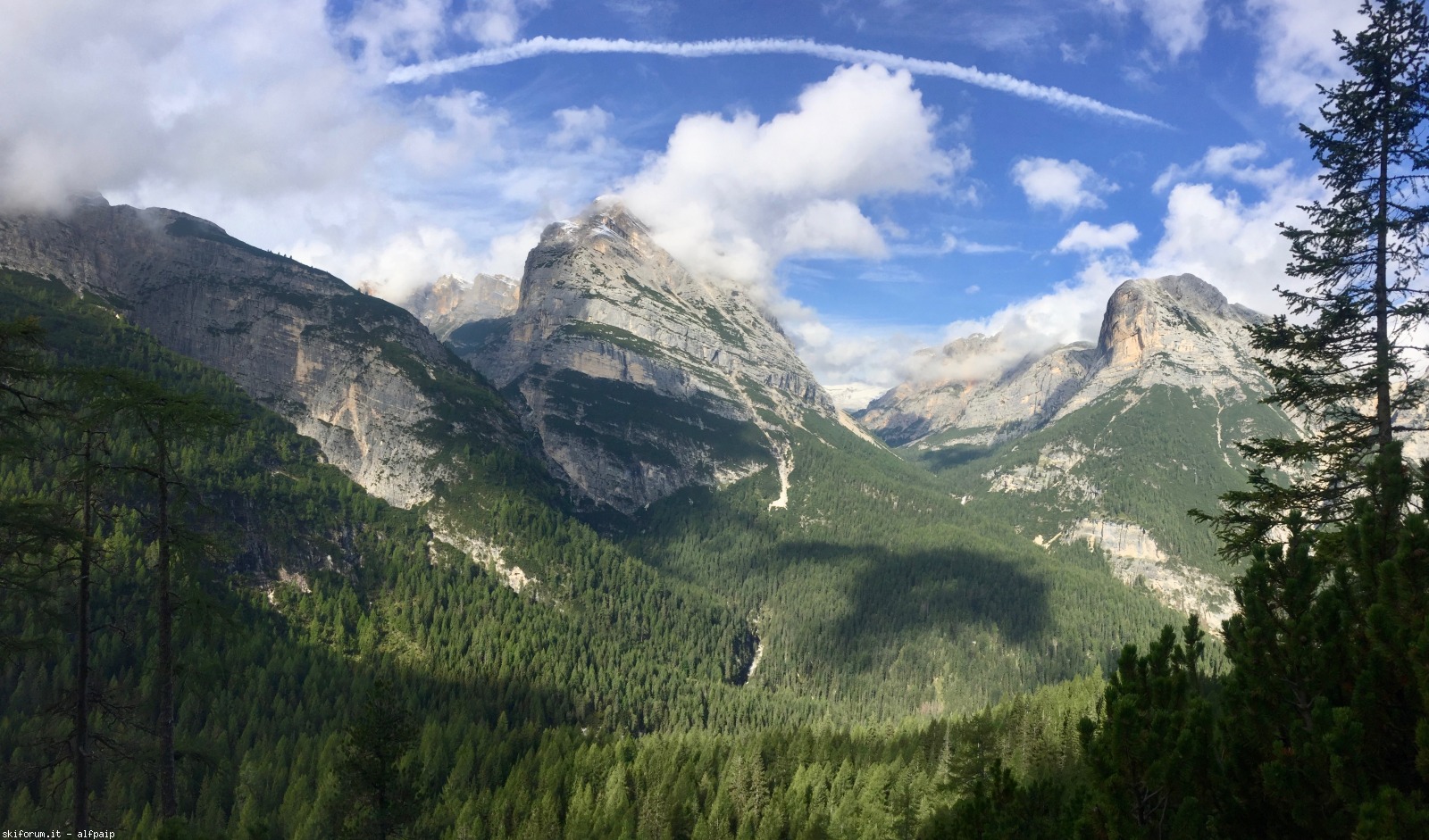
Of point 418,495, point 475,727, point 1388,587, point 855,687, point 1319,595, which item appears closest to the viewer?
point 1388,587

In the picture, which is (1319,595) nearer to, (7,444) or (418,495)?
(7,444)

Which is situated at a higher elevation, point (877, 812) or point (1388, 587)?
point (1388, 587)

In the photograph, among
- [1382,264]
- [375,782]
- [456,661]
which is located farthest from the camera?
[456,661]

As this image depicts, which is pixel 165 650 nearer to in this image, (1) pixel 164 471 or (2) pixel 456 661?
(1) pixel 164 471

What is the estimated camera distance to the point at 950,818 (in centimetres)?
1259

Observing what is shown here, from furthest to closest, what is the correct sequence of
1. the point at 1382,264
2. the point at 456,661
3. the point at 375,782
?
the point at 456,661 < the point at 375,782 < the point at 1382,264

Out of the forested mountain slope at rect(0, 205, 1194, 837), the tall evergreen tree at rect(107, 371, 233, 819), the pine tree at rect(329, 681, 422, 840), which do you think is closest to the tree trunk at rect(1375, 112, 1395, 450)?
the forested mountain slope at rect(0, 205, 1194, 837)

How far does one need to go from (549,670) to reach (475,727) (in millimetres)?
39537

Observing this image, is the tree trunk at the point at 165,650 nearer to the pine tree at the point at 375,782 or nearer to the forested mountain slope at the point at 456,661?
the forested mountain slope at the point at 456,661

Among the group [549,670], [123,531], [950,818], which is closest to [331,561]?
[123,531]

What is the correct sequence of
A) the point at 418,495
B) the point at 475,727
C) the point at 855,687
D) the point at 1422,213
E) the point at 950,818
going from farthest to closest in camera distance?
1. the point at 418,495
2. the point at 855,687
3. the point at 475,727
4. the point at 1422,213
5. the point at 950,818

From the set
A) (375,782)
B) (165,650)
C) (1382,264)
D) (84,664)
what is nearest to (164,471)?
(165,650)

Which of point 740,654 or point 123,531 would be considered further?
point 740,654

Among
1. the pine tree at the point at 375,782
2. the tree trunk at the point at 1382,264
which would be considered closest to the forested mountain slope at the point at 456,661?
the pine tree at the point at 375,782
